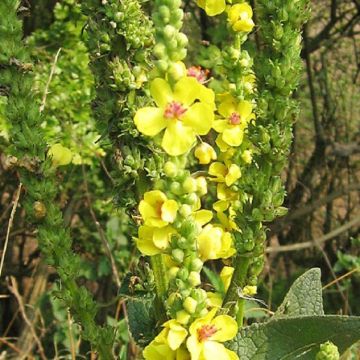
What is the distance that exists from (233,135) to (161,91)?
24 centimetres

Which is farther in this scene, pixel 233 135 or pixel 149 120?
pixel 233 135

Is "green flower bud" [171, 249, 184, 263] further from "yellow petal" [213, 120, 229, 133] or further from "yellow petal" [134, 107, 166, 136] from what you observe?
"yellow petal" [213, 120, 229, 133]

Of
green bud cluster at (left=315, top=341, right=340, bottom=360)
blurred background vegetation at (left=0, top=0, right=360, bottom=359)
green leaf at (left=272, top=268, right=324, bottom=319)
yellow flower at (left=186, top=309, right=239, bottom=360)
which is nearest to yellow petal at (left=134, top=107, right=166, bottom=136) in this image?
yellow flower at (left=186, top=309, right=239, bottom=360)

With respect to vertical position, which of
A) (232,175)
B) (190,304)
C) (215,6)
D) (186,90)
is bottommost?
(190,304)

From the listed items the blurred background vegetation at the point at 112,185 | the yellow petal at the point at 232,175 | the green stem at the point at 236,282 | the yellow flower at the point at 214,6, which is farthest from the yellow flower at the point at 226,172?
the blurred background vegetation at the point at 112,185

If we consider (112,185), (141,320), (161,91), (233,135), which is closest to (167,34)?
(161,91)

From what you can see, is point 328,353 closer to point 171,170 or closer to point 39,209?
point 171,170

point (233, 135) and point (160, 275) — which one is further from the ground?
point (233, 135)

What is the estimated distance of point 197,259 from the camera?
0.80m

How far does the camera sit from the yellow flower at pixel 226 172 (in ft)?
3.31

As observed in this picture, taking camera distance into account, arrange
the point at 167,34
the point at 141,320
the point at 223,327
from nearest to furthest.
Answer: the point at 167,34, the point at 223,327, the point at 141,320

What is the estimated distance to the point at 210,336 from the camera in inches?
32.2

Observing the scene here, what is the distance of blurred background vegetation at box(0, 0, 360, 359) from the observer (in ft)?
7.75

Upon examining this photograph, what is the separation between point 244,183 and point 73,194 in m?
1.88
